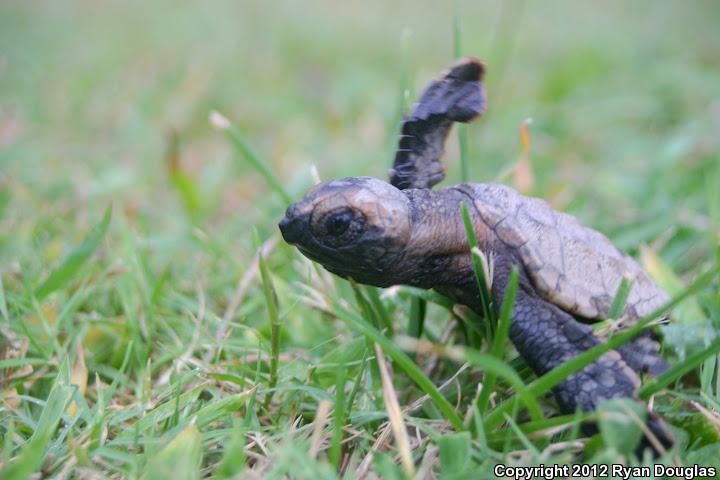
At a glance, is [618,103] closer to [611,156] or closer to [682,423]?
[611,156]

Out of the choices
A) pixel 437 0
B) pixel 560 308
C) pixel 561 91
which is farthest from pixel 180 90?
pixel 437 0

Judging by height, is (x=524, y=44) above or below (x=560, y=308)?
above

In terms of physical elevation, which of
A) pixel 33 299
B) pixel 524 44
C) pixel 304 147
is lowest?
pixel 33 299

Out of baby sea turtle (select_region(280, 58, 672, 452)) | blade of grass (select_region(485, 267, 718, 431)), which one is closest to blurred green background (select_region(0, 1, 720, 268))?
baby sea turtle (select_region(280, 58, 672, 452))

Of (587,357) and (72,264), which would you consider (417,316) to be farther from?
(72,264)

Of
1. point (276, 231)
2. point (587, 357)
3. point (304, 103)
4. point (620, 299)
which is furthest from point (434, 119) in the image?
point (304, 103)

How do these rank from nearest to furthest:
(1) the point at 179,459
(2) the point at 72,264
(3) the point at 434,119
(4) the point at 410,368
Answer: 1. (1) the point at 179,459
2. (4) the point at 410,368
3. (3) the point at 434,119
4. (2) the point at 72,264

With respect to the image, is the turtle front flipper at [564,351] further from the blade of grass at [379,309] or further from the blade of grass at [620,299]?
the blade of grass at [379,309]
